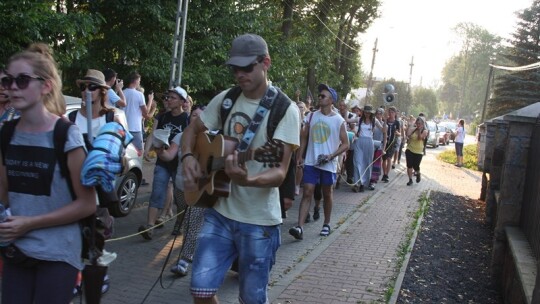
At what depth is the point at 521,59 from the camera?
4556cm

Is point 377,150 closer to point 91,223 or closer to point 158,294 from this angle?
point 158,294

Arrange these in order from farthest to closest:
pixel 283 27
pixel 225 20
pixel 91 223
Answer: pixel 283 27, pixel 225 20, pixel 91 223

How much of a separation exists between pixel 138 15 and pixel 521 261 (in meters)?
10.6

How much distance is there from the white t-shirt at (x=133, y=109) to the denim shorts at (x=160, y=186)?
2933 mm

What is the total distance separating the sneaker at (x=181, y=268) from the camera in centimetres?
566

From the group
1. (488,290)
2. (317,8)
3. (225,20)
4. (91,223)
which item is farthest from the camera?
(317,8)

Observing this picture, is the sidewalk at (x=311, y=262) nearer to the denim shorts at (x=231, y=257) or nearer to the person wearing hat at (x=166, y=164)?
the person wearing hat at (x=166, y=164)

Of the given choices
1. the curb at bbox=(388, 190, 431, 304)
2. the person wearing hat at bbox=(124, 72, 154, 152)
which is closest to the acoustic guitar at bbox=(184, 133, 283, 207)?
the curb at bbox=(388, 190, 431, 304)

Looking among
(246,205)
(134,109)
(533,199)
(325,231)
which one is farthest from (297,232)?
(246,205)

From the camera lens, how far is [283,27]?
23641mm

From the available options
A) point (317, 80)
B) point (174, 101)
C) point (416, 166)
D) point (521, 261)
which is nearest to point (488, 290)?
point (521, 261)

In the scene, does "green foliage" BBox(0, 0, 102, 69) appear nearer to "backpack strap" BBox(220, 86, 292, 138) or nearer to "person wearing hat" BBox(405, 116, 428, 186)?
"backpack strap" BBox(220, 86, 292, 138)

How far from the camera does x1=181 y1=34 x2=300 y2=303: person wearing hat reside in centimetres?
333

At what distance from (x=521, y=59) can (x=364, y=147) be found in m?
38.2
